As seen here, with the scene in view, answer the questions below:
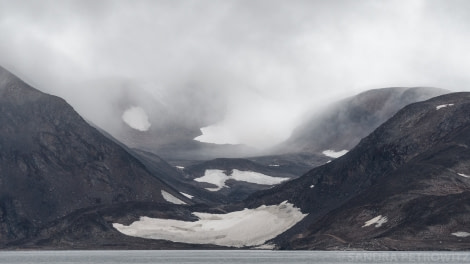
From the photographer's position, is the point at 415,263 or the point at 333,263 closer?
the point at 415,263

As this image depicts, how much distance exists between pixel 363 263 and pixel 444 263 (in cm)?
1697

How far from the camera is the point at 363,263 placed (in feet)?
625

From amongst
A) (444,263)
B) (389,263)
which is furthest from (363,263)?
(444,263)

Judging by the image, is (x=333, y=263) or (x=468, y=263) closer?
(x=468, y=263)

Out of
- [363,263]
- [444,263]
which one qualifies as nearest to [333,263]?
[363,263]

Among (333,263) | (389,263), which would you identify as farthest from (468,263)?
(333,263)

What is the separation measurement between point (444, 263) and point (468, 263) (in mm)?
6496

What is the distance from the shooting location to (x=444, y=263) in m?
181

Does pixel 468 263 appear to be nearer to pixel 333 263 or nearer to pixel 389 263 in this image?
pixel 389 263

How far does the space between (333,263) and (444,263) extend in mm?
25160

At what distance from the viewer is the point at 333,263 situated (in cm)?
19688

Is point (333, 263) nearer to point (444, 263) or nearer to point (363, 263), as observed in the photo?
point (363, 263)

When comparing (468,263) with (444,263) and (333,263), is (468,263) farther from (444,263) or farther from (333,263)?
(333,263)

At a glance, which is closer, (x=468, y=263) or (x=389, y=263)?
(x=468, y=263)
